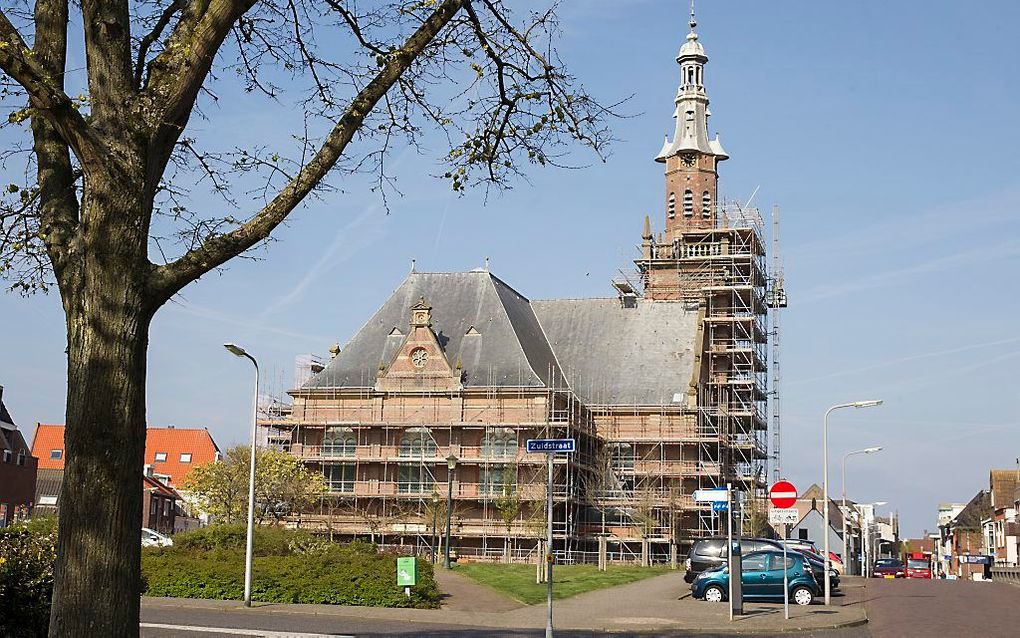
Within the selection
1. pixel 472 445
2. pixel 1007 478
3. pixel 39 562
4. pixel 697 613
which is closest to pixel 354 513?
pixel 472 445

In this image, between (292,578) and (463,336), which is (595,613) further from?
(463,336)

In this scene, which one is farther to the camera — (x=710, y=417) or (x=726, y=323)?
(x=726, y=323)

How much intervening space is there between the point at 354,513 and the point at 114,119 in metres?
60.8

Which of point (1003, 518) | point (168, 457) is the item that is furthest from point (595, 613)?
point (1003, 518)

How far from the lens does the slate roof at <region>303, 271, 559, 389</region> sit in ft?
223

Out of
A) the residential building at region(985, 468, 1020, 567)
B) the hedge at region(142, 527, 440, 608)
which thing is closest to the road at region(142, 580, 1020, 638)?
the hedge at region(142, 527, 440, 608)

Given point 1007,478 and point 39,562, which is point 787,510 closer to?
point 39,562

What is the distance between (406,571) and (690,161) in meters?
65.2

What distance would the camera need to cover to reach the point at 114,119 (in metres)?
8.32

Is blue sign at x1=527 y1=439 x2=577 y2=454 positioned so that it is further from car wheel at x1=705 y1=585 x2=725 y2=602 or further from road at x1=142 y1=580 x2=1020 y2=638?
car wheel at x1=705 y1=585 x2=725 y2=602

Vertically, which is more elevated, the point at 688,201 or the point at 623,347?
the point at 688,201

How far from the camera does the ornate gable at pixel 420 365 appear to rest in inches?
2687

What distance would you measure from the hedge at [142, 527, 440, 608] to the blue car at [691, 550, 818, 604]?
7863mm

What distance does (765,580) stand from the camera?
29922 millimetres
